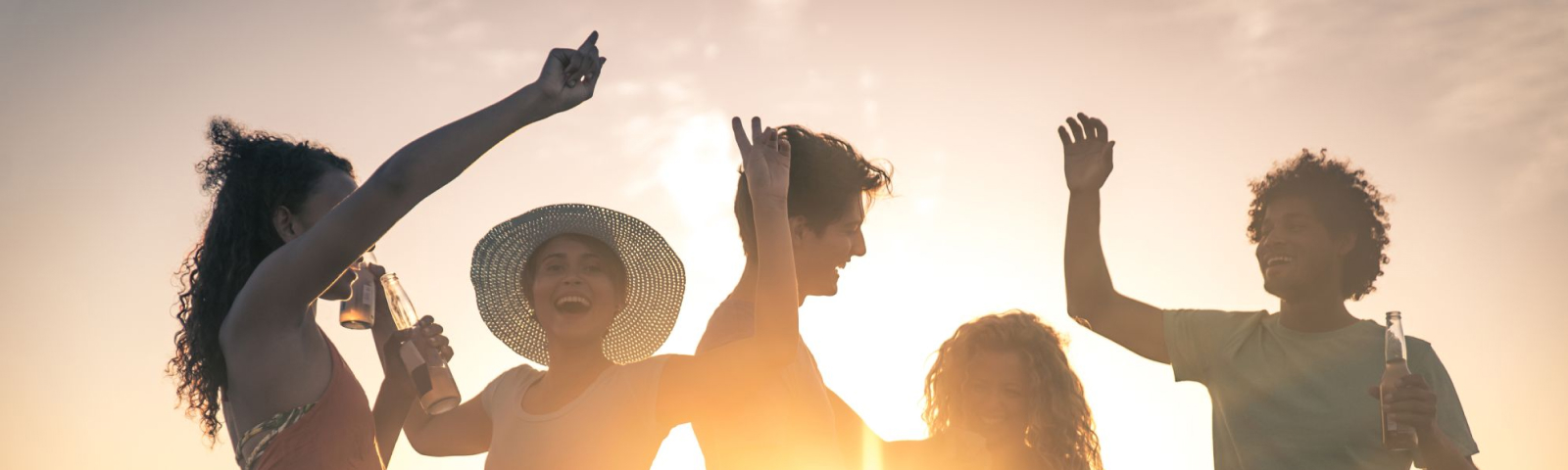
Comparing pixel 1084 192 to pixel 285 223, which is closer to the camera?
pixel 285 223

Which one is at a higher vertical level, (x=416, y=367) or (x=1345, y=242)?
(x=1345, y=242)

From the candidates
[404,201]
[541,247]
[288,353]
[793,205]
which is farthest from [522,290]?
[404,201]

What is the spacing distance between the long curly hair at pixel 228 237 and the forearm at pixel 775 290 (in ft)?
5.14

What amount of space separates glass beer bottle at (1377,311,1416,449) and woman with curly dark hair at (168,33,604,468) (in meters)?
4.12

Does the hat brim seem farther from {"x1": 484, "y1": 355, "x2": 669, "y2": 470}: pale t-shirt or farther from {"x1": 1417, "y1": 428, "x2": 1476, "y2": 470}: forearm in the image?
{"x1": 1417, "y1": 428, "x2": 1476, "y2": 470}: forearm

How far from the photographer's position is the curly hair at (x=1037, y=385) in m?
7.11

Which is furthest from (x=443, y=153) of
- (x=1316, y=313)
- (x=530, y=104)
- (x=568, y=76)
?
(x=1316, y=313)

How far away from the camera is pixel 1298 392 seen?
6422 mm

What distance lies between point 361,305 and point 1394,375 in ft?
15.0

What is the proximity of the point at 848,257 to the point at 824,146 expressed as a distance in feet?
1.63

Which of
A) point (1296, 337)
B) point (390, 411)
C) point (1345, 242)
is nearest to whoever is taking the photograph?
point (390, 411)

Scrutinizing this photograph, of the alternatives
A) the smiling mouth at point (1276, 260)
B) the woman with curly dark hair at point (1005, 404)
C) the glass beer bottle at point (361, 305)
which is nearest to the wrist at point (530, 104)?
the glass beer bottle at point (361, 305)

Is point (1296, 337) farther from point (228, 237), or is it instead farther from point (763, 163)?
point (228, 237)

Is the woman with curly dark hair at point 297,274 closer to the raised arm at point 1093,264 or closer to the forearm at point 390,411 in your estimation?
the forearm at point 390,411
